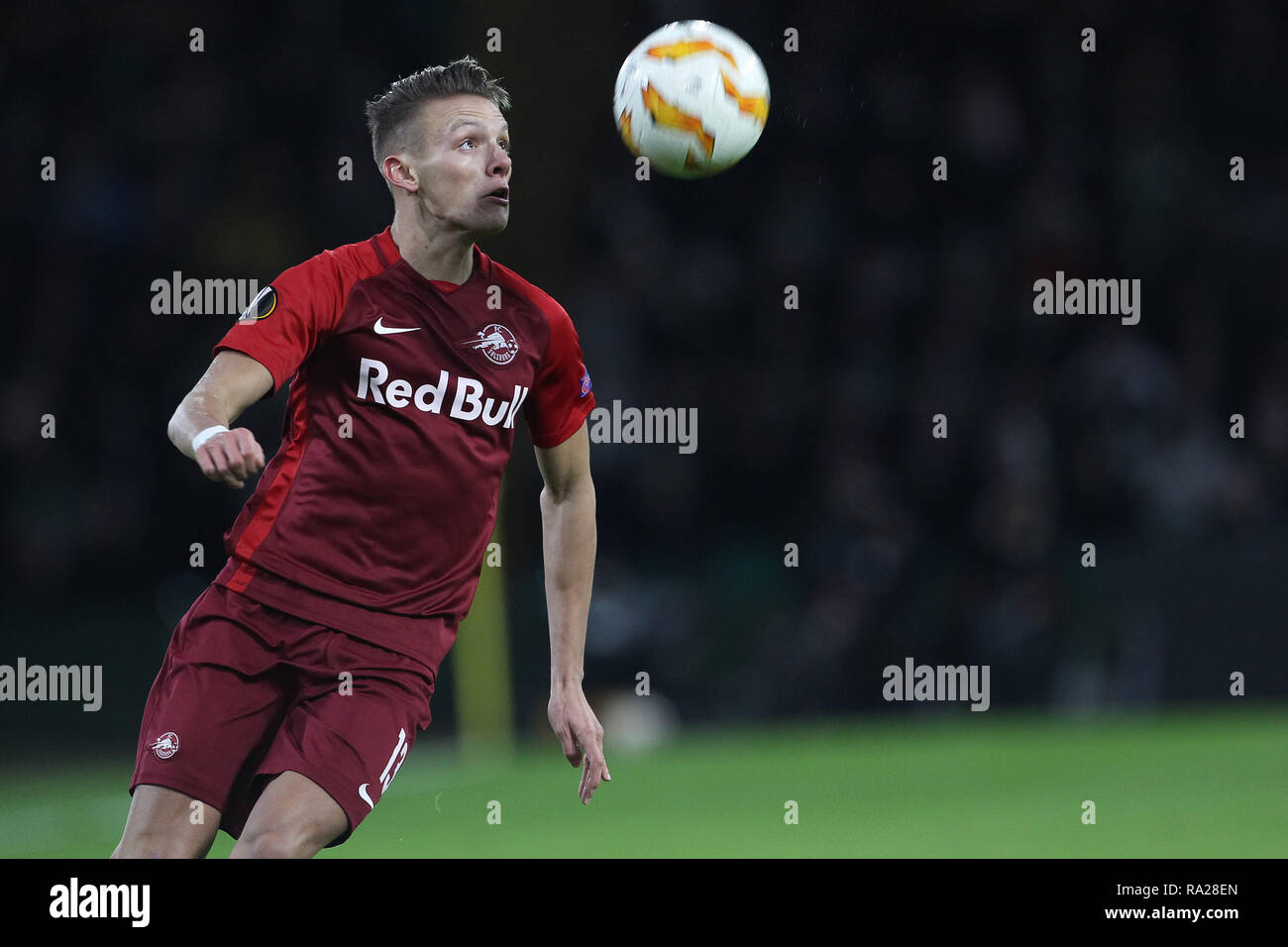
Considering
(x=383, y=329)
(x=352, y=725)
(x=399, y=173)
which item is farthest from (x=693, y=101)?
(x=352, y=725)

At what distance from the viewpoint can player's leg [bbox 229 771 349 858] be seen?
4.26 meters

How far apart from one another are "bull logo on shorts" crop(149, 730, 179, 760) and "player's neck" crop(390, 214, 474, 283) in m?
1.40

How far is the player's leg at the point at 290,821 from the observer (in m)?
4.26

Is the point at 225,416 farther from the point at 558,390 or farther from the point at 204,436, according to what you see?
the point at 558,390

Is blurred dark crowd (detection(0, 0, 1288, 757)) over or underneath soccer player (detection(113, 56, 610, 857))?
over

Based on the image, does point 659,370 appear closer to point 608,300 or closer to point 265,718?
point 608,300

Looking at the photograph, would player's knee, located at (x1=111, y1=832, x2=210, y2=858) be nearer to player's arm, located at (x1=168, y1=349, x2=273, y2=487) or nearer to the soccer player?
the soccer player

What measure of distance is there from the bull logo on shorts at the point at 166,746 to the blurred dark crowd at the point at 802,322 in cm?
653

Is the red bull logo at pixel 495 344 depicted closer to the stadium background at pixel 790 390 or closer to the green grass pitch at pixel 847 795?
the green grass pitch at pixel 847 795

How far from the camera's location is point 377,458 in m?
4.75

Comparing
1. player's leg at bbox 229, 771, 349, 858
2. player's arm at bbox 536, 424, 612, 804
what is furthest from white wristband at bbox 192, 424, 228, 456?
player's arm at bbox 536, 424, 612, 804

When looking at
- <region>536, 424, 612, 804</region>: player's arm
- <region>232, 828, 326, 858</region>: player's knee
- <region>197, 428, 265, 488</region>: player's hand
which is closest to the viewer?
<region>197, 428, 265, 488</region>: player's hand

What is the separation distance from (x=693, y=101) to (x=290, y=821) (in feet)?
7.77

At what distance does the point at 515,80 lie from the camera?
1127cm
